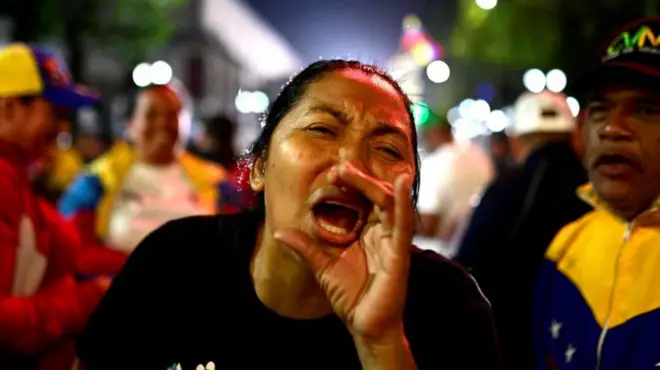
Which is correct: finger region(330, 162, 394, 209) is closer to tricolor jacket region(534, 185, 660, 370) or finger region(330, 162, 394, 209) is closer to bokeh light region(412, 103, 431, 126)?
bokeh light region(412, 103, 431, 126)

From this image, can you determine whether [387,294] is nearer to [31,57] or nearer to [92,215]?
[31,57]

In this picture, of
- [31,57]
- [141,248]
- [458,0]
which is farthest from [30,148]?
[458,0]

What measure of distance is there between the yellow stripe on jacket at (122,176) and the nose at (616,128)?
3.30 metres

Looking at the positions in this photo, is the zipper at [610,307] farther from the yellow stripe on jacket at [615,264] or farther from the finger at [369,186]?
the finger at [369,186]

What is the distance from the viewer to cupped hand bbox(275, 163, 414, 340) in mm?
1735

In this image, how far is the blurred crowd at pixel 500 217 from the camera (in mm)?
2639

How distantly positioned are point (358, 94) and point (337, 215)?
368 millimetres

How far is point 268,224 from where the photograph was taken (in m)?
2.20

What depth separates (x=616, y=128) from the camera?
2.67 meters

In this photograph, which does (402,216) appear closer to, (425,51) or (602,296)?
(602,296)

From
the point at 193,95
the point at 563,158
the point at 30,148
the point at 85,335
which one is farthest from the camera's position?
the point at 193,95

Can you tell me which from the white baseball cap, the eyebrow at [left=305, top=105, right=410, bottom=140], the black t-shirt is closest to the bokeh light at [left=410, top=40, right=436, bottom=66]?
the white baseball cap

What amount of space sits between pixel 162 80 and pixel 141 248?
3.46 m

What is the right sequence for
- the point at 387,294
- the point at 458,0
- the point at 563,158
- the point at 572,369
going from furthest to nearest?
the point at 458,0
the point at 563,158
the point at 572,369
the point at 387,294
